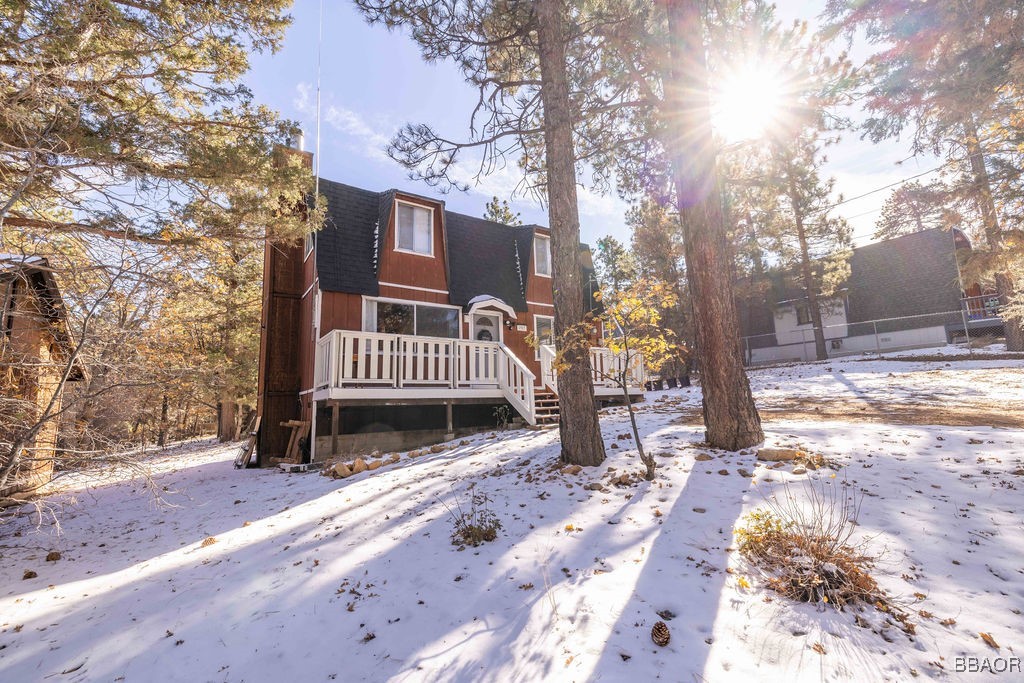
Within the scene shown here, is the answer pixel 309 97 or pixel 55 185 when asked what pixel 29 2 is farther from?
pixel 309 97

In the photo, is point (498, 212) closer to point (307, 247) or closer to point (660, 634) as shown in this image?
point (307, 247)

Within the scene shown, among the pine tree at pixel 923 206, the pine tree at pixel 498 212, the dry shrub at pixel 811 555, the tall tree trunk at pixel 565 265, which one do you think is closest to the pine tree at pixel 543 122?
the tall tree trunk at pixel 565 265

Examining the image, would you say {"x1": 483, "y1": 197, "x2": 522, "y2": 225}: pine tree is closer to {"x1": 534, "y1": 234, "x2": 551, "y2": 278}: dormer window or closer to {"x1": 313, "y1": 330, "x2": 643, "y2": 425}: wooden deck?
{"x1": 534, "y1": 234, "x2": 551, "y2": 278}: dormer window

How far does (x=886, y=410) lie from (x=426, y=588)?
336 inches

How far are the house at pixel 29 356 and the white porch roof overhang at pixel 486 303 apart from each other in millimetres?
7880

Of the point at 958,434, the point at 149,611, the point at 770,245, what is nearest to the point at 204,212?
the point at 149,611

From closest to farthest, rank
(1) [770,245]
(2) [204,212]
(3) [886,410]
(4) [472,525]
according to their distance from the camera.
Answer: (4) [472,525], (2) [204,212], (3) [886,410], (1) [770,245]

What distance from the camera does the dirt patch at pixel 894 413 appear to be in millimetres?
6176

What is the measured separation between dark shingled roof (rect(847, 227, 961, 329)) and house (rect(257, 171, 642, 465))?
19.7 meters

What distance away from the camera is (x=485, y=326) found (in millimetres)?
12562

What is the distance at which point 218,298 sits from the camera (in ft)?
54.6

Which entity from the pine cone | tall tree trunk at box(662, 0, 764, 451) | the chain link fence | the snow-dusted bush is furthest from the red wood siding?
the chain link fence

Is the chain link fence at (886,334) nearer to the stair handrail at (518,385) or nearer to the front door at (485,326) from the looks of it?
the front door at (485,326)

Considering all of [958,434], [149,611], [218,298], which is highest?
[218,298]
